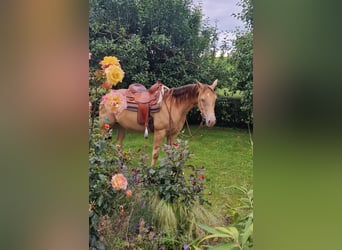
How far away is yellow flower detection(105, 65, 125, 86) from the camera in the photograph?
1809 mm

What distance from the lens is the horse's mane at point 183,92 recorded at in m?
1.83

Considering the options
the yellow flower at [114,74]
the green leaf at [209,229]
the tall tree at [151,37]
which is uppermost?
the tall tree at [151,37]

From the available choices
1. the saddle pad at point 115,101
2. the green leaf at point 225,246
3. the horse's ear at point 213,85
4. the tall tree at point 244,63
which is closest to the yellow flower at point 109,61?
the saddle pad at point 115,101

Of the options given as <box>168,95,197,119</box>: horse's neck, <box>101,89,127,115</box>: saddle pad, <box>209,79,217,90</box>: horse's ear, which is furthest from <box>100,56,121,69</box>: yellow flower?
<box>209,79,217,90</box>: horse's ear

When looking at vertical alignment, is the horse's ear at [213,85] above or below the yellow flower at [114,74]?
below

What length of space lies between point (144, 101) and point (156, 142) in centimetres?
24

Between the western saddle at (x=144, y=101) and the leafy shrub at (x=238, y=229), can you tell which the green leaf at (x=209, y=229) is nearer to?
the leafy shrub at (x=238, y=229)

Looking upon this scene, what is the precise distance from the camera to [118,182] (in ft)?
5.96

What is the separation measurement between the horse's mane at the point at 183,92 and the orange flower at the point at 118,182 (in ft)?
1.69

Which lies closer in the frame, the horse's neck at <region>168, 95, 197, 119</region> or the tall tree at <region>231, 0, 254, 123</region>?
the tall tree at <region>231, 0, 254, 123</region>

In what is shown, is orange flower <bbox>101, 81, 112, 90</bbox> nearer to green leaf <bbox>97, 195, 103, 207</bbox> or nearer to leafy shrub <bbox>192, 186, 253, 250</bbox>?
green leaf <bbox>97, 195, 103, 207</bbox>

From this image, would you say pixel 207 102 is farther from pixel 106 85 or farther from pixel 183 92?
pixel 106 85
